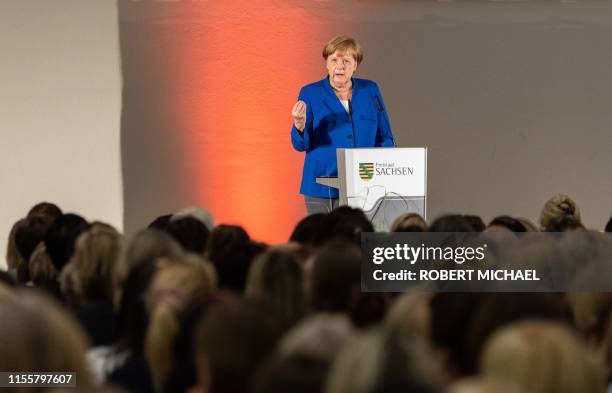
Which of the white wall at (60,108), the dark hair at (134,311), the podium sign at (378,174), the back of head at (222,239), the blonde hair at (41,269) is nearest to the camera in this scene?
the dark hair at (134,311)

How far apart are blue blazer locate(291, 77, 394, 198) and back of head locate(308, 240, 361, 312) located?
273 cm

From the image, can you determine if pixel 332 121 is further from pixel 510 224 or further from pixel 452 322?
pixel 452 322

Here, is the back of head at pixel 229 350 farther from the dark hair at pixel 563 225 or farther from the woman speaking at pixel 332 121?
the woman speaking at pixel 332 121

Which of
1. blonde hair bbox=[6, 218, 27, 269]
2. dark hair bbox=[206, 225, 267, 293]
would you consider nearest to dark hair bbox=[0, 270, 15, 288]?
dark hair bbox=[206, 225, 267, 293]

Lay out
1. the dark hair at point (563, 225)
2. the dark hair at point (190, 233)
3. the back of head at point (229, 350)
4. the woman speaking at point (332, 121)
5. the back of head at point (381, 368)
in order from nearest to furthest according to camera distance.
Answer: the back of head at point (381, 368) → the back of head at point (229, 350) → the dark hair at point (190, 233) → the dark hair at point (563, 225) → the woman speaking at point (332, 121)

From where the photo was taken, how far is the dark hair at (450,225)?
4128mm

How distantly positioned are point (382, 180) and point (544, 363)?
3.43m

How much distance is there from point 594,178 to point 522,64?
3.36ft

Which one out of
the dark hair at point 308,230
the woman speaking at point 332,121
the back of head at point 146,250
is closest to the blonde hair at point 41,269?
the back of head at point 146,250

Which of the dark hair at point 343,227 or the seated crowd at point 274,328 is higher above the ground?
the dark hair at point 343,227

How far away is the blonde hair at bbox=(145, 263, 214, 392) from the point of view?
2516 millimetres

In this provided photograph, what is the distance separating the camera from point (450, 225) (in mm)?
4164

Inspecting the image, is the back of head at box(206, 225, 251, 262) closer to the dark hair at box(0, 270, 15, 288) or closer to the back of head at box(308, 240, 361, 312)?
the dark hair at box(0, 270, 15, 288)

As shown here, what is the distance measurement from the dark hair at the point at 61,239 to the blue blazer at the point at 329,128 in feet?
5.41
